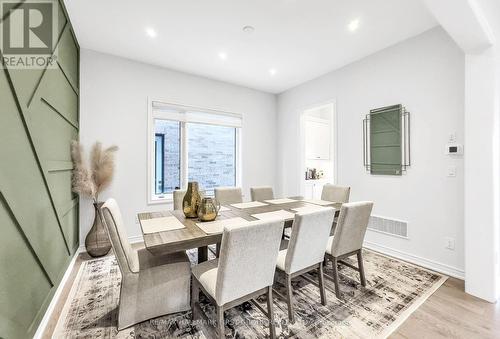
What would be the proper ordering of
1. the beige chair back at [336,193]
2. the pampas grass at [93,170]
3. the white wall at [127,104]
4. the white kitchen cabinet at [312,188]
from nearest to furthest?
the pampas grass at [93,170] < the beige chair back at [336,193] < the white wall at [127,104] < the white kitchen cabinet at [312,188]

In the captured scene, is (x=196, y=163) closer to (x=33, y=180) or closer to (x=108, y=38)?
(x=108, y=38)

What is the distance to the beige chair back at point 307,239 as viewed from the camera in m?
1.62

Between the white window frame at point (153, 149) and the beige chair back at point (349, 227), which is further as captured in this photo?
the white window frame at point (153, 149)

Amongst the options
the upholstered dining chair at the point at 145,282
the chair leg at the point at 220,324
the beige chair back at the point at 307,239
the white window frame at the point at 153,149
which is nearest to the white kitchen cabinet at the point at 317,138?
the white window frame at the point at 153,149

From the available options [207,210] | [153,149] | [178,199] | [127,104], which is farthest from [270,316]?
[127,104]

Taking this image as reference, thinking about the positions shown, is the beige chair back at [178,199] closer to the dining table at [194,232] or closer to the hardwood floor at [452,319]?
the dining table at [194,232]

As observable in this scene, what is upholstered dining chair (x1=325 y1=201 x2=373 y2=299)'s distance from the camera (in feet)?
6.22

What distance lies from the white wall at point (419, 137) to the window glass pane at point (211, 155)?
214 cm

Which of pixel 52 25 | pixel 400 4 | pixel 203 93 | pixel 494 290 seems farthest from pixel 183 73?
pixel 494 290

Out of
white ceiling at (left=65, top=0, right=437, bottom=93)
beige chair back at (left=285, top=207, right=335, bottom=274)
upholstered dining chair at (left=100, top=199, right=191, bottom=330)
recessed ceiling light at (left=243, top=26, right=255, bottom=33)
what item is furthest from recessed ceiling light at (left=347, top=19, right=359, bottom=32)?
upholstered dining chair at (left=100, top=199, right=191, bottom=330)

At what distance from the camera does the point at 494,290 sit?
Answer: 6.44 ft

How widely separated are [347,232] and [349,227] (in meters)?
0.05

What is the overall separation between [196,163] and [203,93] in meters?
1.27

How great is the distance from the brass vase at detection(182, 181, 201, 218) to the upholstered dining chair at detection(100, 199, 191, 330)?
388 mm
